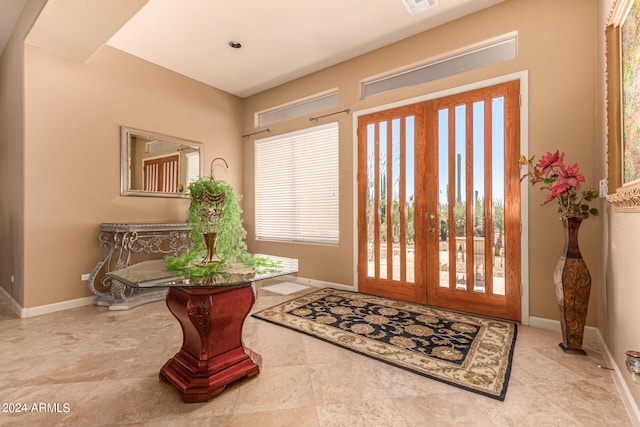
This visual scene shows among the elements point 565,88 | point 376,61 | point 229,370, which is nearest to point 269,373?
point 229,370

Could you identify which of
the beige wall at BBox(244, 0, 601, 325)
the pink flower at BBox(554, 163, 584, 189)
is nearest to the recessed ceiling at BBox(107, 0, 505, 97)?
the beige wall at BBox(244, 0, 601, 325)

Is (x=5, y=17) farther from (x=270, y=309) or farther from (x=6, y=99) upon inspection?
(x=270, y=309)

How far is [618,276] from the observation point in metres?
1.89

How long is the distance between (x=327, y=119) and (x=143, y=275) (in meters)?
3.33

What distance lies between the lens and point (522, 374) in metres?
1.97

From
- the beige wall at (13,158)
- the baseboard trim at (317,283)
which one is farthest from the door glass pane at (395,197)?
the beige wall at (13,158)

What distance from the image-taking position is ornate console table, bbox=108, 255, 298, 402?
1709mm

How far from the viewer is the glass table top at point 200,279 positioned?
1.52m

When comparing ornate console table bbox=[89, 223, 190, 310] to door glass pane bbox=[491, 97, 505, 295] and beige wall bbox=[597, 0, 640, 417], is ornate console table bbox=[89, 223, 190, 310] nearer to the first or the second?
door glass pane bbox=[491, 97, 505, 295]

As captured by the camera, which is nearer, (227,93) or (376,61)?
(376,61)

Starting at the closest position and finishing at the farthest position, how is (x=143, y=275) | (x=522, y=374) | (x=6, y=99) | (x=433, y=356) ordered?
(x=143, y=275) → (x=522, y=374) → (x=433, y=356) → (x=6, y=99)

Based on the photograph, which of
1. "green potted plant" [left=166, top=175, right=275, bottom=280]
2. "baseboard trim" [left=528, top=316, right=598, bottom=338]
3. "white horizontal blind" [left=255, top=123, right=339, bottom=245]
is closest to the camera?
"green potted plant" [left=166, top=175, right=275, bottom=280]

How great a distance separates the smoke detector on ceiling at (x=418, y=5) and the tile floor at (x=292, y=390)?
10.9 feet

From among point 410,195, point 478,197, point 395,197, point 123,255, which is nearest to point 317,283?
point 395,197
